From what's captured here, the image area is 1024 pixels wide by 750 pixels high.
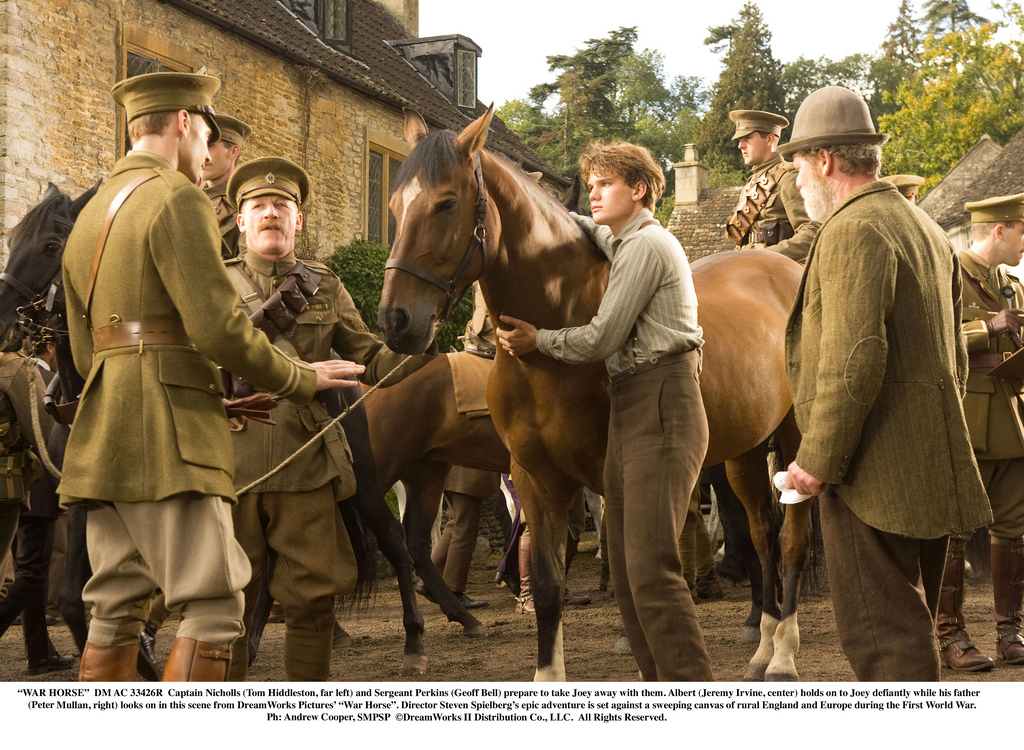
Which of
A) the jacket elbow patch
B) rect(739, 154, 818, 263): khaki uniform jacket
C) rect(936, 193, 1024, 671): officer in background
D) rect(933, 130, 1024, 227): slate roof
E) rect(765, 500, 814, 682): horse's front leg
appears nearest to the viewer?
the jacket elbow patch

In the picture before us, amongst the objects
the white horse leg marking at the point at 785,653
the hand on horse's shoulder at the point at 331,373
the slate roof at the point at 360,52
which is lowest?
the white horse leg marking at the point at 785,653

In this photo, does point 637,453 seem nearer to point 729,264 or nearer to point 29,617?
point 729,264

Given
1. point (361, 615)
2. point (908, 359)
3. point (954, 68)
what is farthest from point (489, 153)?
point (954, 68)

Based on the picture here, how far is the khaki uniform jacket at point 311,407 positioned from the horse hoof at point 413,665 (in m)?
1.73

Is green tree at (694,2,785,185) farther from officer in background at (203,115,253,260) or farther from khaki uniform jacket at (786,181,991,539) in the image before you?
khaki uniform jacket at (786,181,991,539)

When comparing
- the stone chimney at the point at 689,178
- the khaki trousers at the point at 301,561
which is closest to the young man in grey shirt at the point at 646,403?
the khaki trousers at the point at 301,561

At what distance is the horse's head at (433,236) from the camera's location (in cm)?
412

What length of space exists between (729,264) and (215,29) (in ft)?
32.1

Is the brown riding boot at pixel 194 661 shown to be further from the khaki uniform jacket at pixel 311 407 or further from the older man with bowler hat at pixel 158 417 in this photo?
the khaki uniform jacket at pixel 311 407

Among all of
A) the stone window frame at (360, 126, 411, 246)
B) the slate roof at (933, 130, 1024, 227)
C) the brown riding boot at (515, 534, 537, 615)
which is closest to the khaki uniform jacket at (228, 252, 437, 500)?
the brown riding boot at (515, 534, 537, 615)

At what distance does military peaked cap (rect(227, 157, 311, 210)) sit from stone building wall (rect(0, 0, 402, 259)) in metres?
7.35

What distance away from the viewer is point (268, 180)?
4.86 metres

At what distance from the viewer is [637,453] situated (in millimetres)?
Answer: 4078

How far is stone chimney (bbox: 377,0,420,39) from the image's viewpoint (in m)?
23.1
